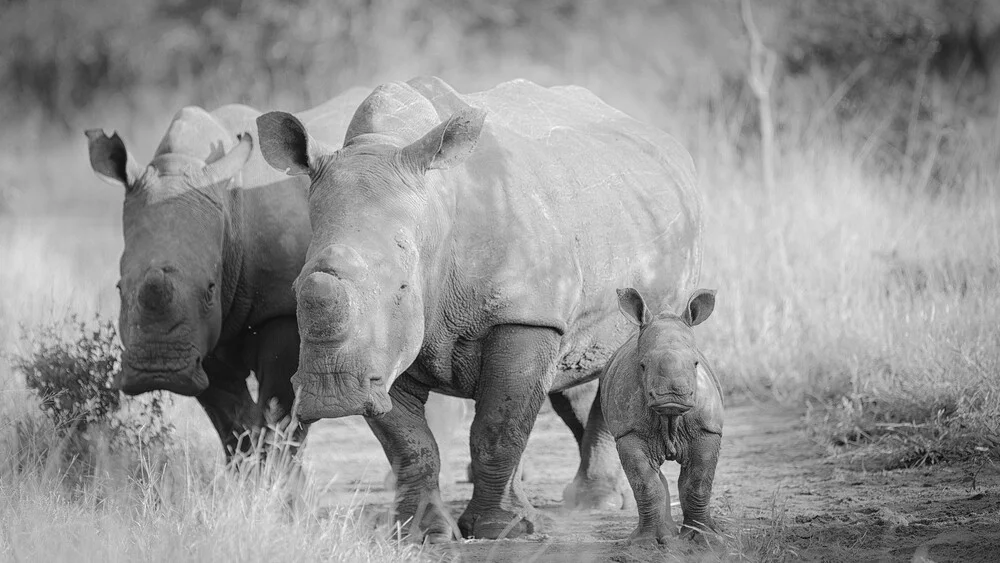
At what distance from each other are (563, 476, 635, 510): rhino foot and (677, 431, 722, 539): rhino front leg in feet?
4.48

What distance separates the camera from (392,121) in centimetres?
564

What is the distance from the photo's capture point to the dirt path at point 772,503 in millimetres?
5133

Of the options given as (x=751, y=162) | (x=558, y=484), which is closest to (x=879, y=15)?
(x=751, y=162)

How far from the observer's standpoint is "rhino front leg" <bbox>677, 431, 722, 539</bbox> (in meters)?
5.11

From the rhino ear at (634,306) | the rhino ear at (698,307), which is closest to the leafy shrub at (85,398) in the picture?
the rhino ear at (634,306)

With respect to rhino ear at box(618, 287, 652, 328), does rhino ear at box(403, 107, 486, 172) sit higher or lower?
higher

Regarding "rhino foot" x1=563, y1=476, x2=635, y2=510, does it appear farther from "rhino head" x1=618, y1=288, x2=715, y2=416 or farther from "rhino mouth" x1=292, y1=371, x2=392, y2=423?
"rhino mouth" x1=292, y1=371, x2=392, y2=423

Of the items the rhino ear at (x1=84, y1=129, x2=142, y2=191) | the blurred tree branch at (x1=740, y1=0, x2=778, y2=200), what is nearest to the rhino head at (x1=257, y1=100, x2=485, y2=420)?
the rhino ear at (x1=84, y1=129, x2=142, y2=191)

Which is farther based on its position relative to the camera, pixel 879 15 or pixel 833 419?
pixel 879 15

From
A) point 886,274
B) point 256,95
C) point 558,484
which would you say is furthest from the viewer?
point 256,95

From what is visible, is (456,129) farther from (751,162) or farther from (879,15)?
(879,15)

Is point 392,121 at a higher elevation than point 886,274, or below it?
higher

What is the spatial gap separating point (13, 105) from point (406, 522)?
20326mm

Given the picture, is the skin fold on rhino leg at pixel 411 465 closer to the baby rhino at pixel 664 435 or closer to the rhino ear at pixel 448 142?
the baby rhino at pixel 664 435
